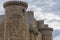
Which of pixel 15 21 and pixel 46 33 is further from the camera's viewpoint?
pixel 46 33

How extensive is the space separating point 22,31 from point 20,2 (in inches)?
62.2

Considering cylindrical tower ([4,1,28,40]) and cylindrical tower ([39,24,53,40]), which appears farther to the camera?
cylindrical tower ([39,24,53,40])

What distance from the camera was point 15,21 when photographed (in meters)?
11.7

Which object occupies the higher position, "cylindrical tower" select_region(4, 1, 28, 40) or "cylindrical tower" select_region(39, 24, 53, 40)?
"cylindrical tower" select_region(4, 1, 28, 40)

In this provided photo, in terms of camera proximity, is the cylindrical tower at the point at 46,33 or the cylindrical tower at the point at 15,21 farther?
the cylindrical tower at the point at 46,33

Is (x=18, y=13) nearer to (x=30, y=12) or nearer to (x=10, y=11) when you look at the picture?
(x=10, y=11)

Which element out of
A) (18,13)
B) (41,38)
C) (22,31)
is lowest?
(41,38)

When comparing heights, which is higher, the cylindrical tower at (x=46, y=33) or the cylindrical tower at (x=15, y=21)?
the cylindrical tower at (x=15, y=21)

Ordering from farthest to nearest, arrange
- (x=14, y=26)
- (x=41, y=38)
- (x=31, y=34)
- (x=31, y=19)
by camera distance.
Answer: (x=41, y=38)
(x=31, y=19)
(x=31, y=34)
(x=14, y=26)

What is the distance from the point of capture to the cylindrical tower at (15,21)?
37.8ft

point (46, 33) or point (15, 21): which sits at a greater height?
point (15, 21)

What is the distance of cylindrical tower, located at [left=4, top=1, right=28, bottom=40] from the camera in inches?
454

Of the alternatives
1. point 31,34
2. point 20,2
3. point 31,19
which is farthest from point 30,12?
point 20,2

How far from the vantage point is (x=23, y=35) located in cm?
1171
